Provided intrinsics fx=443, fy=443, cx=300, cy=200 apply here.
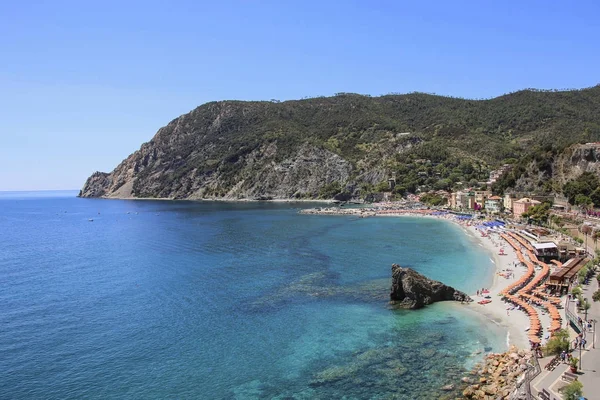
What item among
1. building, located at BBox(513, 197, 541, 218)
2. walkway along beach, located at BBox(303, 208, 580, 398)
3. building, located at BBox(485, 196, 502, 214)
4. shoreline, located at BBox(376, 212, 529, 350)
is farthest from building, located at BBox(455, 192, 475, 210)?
walkway along beach, located at BBox(303, 208, 580, 398)

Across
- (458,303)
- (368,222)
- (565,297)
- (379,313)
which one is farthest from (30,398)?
(368,222)

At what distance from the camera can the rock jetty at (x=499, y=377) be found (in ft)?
78.1

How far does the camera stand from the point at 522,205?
314 feet

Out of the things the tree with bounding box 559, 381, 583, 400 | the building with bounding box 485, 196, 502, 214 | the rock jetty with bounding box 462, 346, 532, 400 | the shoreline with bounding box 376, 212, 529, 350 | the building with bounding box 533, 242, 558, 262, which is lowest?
the rock jetty with bounding box 462, 346, 532, 400

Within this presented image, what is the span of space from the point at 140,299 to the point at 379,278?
85.8 feet

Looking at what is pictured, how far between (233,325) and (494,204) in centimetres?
9600

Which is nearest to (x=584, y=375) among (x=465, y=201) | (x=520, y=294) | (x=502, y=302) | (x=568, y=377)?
(x=568, y=377)

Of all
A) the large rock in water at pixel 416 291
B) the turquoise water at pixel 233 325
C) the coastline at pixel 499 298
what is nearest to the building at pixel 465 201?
the coastline at pixel 499 298

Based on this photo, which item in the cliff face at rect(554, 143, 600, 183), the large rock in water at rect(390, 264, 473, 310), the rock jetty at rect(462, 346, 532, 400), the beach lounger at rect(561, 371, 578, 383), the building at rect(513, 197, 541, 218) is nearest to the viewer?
the beach lounger at rect(561, 371, 578, 383)

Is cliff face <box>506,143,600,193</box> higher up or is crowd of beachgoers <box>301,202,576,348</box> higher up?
cliff face <box>506,143,600,193</box>

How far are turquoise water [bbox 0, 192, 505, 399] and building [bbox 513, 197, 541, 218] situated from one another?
2962 cm

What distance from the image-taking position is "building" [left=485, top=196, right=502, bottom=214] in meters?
Answer: 112

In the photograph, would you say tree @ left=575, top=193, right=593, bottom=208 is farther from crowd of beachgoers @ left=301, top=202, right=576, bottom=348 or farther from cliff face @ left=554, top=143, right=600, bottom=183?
crowd of beachgoers @ left=301, top=202, right=576, bottom=348

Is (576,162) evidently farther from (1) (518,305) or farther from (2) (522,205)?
(1) (518,305)
